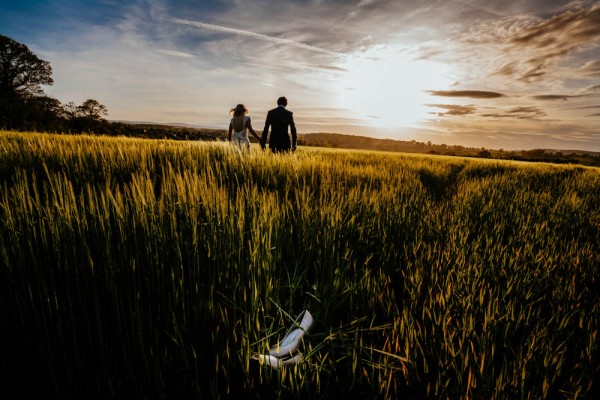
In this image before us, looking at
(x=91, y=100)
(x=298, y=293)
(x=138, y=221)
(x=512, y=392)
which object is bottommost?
(x=298, y=293)

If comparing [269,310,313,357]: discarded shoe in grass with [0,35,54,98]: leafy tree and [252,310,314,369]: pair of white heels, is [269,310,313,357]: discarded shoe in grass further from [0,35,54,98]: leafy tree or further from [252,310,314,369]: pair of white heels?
[0,35,54,98]: leafy tree

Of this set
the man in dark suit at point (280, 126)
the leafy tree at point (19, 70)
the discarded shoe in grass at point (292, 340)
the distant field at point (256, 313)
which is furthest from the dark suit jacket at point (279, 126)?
the leafy tree at point (19, 70)

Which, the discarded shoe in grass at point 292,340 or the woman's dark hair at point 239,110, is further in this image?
the woman's dark hair at point 239,110

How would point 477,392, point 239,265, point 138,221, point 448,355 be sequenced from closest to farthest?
1. point 477,392
2. point 448,355
3. point 239,265
4. point 138,221

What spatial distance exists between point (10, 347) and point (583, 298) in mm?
2062

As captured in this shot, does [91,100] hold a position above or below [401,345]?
above

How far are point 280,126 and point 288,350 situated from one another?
7653 millimetres

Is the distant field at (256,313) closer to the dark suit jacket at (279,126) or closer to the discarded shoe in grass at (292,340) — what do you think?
the discarded shoe in grass at (292,340)

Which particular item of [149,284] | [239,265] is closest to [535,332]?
[239,265]

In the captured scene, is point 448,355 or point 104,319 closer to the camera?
point 448,355

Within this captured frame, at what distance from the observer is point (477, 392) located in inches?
25.4

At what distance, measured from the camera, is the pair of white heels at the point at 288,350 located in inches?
27.9

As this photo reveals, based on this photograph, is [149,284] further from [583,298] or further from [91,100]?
[91,100]

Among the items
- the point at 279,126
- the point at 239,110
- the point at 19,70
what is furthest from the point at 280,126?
the point at 19,70
